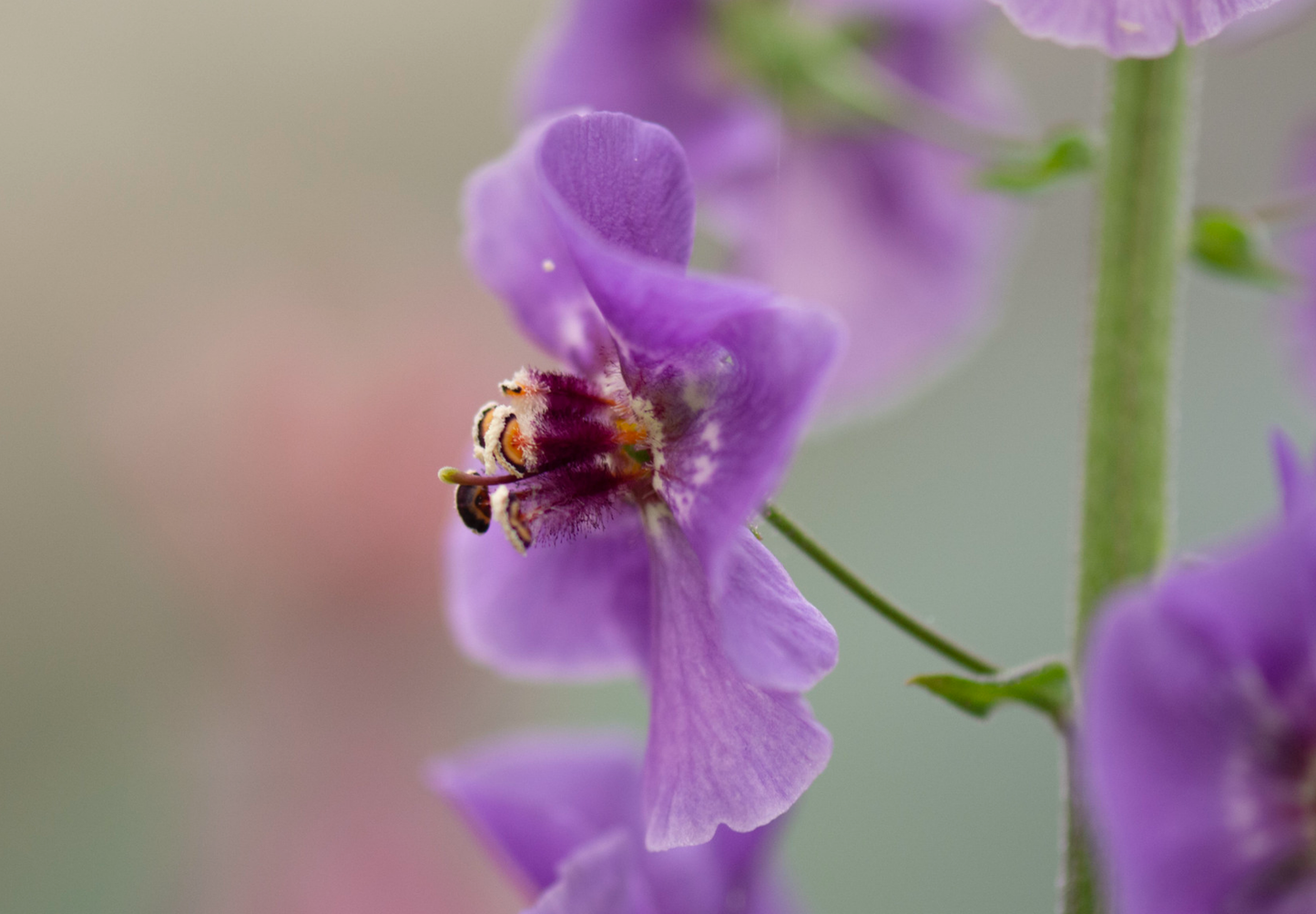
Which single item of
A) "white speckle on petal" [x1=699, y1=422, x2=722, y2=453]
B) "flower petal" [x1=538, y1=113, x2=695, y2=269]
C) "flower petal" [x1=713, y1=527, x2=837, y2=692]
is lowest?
"flower petal" [x1=713, y1=527, x2=837, y2=692]

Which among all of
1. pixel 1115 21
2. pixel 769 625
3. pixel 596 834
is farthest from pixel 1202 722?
pixel 596 834

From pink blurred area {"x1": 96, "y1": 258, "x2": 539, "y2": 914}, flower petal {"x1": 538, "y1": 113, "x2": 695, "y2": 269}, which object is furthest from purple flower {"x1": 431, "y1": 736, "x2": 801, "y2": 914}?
pink blurred area {"x1": 96, "y1": 258, "x2": 539, "y2": 914}

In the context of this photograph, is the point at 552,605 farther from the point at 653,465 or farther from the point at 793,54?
the point at 793,54

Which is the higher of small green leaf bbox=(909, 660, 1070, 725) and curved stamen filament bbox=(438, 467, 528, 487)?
curved stamen filament bbox=(438, 467, 528, 487)

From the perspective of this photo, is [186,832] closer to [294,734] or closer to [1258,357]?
[294,734]

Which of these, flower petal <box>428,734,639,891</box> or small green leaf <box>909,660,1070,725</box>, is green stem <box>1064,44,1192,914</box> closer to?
small green leaf <box>909,660,1070,725</box>

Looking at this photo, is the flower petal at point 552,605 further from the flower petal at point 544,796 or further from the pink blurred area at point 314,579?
the pink blurred area at point 314,579
